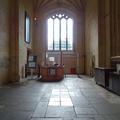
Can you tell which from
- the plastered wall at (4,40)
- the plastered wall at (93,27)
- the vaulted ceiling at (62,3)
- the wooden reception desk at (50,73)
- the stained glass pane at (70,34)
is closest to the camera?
the plastered wall at (4,40)

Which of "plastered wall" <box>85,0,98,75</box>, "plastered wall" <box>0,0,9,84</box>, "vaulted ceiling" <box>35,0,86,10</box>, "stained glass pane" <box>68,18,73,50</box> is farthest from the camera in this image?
"stained glass pane" <box>68,18,73,50</box>

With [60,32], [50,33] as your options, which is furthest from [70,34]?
[50,33]

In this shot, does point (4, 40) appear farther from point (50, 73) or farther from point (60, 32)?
point (60, 32)

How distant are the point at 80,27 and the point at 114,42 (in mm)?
7443

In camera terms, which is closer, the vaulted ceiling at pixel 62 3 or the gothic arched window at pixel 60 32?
the vaulted ceiling at pixel 62 3

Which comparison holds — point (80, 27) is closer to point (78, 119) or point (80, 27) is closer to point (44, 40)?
point (44, 40)

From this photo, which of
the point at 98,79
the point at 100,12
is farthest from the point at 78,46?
the point at 98,79

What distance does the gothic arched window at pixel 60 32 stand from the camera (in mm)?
17516

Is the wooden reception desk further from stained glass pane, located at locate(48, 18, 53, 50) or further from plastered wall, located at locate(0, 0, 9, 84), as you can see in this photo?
stained glass pane, located at locate(48, 18, 53, 50)

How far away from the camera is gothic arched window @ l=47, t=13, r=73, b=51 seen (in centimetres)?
1752

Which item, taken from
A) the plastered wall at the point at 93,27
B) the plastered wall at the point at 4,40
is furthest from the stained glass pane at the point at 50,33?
the plastered wall at the point at 4,40

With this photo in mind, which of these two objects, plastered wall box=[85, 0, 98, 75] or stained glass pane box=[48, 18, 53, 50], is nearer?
plastered wall box=[85, 0, 98, 75]

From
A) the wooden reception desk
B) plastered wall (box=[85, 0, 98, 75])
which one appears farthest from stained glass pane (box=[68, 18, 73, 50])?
the wooden reception desk

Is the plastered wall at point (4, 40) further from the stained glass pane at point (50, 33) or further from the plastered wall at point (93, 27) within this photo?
the stained glass pane at point (50, 33)
